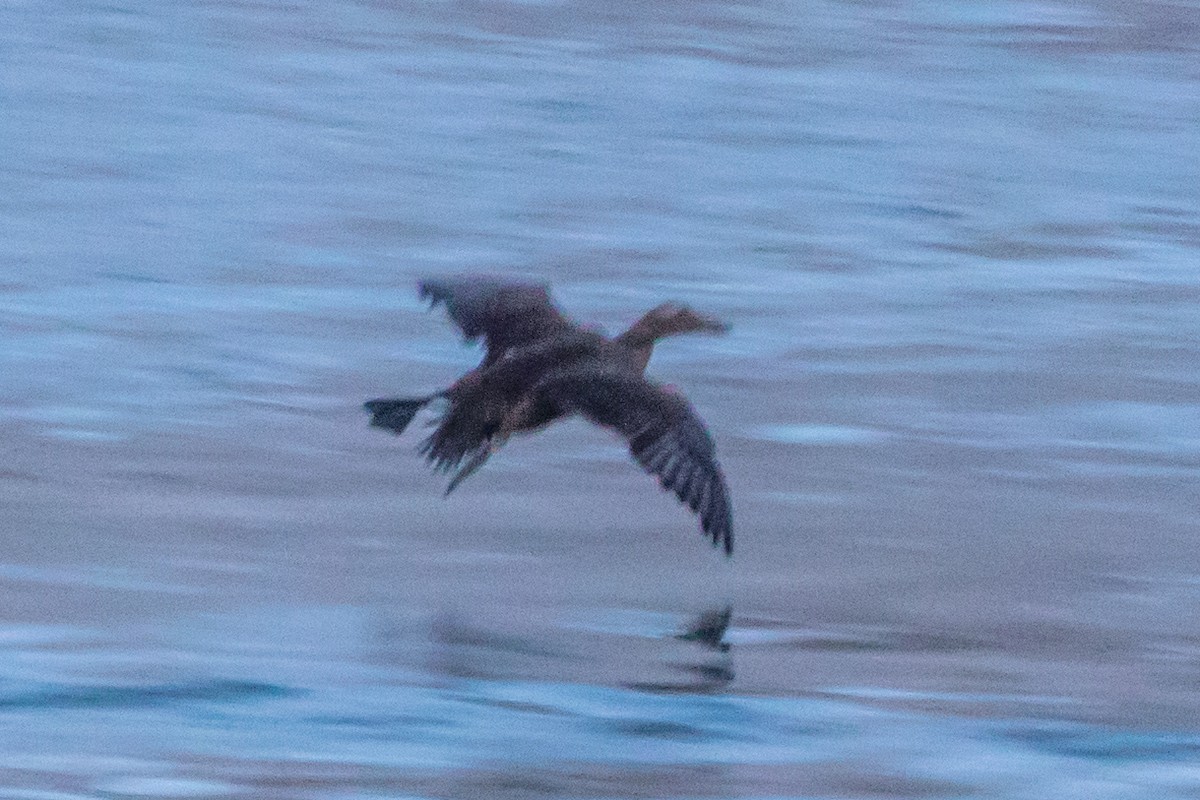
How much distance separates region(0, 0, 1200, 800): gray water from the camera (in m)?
5.14

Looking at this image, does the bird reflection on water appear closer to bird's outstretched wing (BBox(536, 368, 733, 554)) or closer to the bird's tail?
bird's outstretched wing (BBox(536, 368, 733, 554))

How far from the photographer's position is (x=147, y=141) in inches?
449

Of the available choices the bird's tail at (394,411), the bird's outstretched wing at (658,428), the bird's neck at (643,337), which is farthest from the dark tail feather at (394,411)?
the bird's neck at (643,337)

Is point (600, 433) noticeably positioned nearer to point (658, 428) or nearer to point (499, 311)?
point (499, 311)

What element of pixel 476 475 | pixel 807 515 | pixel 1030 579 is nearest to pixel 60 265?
pixel 476 475

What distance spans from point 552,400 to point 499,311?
54 cm

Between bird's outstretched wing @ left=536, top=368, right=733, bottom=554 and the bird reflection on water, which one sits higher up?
bird's outstretched wing @ left=536, top=368, right=733, bottom=554

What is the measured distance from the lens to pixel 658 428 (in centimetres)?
594

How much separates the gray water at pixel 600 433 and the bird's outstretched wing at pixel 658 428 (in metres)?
0.25

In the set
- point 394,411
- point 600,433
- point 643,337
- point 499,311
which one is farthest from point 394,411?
point 600,433

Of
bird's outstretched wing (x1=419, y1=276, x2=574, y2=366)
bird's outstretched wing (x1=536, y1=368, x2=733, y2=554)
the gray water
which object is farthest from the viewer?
bird's outstretched wing (x1=419, y1=276, x2=574, y2=366)

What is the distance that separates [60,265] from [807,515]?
139 inches

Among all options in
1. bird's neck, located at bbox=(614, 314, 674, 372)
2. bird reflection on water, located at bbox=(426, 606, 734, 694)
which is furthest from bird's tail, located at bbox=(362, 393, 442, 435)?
bird's neck, located at bbox=(614, 314, 674, 372)

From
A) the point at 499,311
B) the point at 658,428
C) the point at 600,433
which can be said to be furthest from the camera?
the point at 600,433
